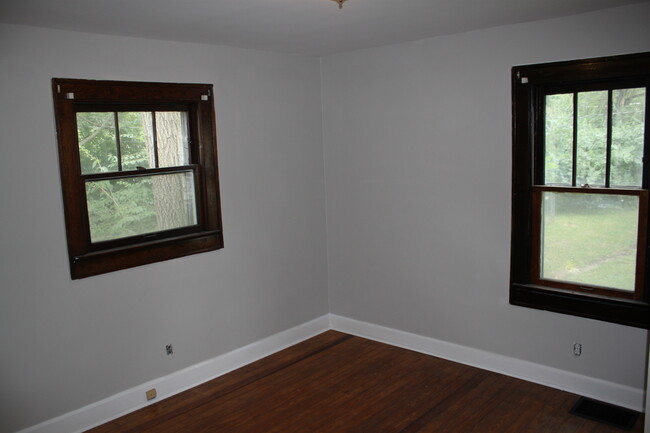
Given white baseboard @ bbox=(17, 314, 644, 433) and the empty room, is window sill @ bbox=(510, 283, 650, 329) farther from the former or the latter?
white baseboard @ bbox=(17, 314, 644, 433)

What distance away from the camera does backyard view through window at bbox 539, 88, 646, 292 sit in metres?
3.56

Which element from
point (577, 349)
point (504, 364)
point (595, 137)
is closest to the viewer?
point (595, 137)

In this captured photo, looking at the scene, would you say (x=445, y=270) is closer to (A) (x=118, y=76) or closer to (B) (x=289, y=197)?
(B) (x=289, y=197)

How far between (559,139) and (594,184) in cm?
38

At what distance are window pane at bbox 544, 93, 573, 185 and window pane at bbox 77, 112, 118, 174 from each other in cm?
300

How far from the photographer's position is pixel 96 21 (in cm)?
325

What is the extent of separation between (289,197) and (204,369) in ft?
5.29

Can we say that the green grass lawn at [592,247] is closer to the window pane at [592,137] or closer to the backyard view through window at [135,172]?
the window pane at [592,137]

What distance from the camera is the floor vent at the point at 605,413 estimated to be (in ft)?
11.5

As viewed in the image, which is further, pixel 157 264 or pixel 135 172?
pixel 157 264

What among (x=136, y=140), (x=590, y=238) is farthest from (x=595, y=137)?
(x=136, y=140)

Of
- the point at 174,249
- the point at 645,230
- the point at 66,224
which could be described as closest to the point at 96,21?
the point at 66,224

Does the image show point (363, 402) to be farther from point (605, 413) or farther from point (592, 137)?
point (592, 137)

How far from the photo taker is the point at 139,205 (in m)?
3.98
